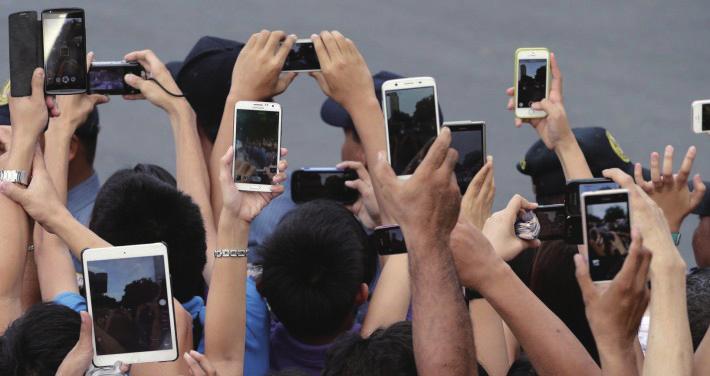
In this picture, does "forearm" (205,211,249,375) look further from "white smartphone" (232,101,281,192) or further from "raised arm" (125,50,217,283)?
"raised arm" (125,50,217,283)

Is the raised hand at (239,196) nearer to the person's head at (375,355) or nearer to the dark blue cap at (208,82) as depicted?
the person's head at (375,355)

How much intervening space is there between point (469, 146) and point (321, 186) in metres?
0.68

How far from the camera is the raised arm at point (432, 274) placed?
2.34 meters

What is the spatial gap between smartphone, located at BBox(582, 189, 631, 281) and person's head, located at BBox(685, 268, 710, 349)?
50 centimetres

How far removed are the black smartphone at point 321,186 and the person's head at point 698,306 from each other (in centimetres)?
99

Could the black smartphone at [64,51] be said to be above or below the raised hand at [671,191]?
above

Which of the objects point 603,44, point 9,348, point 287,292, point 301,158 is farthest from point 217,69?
point 603,44

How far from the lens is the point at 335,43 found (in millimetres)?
3230

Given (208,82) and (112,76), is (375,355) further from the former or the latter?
(208,82)

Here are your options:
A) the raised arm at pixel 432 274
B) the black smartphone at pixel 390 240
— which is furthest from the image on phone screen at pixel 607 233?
the black smartphone at pixel 390 240

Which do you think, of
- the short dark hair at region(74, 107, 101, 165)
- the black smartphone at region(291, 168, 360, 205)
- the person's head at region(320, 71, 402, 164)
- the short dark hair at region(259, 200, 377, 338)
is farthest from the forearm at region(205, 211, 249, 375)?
the person's head at region(320, 71, 402, 164)

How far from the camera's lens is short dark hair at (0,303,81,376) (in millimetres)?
2604

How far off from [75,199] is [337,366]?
5.46 feet

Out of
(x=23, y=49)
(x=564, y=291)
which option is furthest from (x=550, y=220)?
(x=23, y=49)
